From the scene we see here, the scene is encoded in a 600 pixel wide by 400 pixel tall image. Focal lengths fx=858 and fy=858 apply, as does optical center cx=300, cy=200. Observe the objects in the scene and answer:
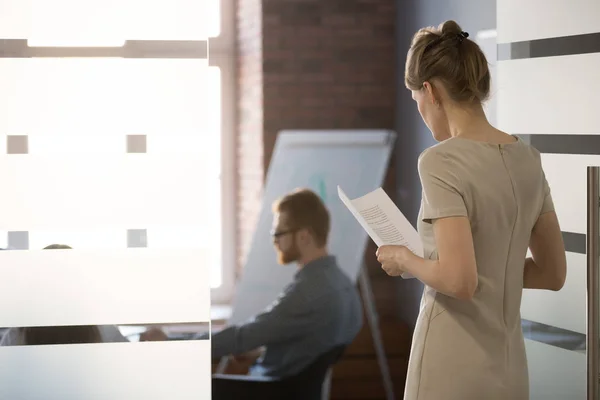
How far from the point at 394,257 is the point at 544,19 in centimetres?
113

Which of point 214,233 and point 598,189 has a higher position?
point 598,189

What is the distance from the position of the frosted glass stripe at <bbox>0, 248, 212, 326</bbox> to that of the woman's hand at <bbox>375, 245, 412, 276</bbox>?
1.86 ft

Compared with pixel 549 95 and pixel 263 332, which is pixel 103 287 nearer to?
pixel 549 95

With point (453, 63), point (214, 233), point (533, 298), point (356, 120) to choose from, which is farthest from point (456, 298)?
point (214, 233)

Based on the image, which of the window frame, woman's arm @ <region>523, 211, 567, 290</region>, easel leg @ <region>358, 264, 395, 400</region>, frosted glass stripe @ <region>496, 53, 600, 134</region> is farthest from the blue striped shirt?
woman's arm @ <region>523, 211, 567, 290</region>

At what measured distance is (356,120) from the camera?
189 inches

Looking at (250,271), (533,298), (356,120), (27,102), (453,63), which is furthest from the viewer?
(356,120)

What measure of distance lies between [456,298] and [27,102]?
1131mm

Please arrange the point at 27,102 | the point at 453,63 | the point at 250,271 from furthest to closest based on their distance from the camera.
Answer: the point at 250,271 < the point at 27,102 < the point at 453,63

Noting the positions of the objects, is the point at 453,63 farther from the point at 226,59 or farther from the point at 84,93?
the point at 226,59

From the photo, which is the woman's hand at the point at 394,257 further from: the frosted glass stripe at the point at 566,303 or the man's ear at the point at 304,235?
the man's ear at the point at 304,235

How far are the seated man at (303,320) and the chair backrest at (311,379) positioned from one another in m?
0.02

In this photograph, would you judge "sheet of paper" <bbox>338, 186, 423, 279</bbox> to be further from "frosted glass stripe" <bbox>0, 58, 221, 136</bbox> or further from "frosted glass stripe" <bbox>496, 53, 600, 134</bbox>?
"frosted glass stripe" <bbox>496, 53, 600, 134</bbox>

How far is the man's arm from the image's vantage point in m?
3.55
